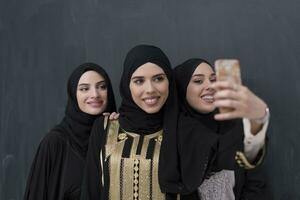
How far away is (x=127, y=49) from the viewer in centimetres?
256

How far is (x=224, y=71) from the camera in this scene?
3.94 ft

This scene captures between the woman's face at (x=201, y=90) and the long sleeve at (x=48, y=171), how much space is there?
0.65 metres

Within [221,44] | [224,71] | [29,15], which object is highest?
[29,15]

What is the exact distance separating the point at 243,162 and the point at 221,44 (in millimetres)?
1076

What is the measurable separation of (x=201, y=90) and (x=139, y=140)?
0.38 metres

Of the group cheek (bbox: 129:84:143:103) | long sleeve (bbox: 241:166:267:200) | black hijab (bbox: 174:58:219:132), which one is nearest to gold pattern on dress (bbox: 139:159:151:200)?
cheek (bbox: 129:84:143:103)

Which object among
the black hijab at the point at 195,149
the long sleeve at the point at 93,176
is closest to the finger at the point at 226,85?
the black hijab at the point at 195,149

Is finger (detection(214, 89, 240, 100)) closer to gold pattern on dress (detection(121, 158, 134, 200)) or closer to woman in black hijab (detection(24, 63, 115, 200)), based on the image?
gold pattern on dress (detection(121, 158, 134, 200))

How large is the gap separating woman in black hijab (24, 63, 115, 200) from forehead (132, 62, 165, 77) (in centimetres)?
45

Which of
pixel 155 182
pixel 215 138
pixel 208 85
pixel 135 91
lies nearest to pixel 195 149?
pixel 215 138

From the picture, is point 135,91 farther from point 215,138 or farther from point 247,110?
point 247,110

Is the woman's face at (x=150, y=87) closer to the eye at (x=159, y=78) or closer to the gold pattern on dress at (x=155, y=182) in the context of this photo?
the eye at (x=159, y=78)

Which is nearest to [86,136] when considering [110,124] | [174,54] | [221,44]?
[110,124]

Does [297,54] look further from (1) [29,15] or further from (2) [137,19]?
(1) [29,15]
